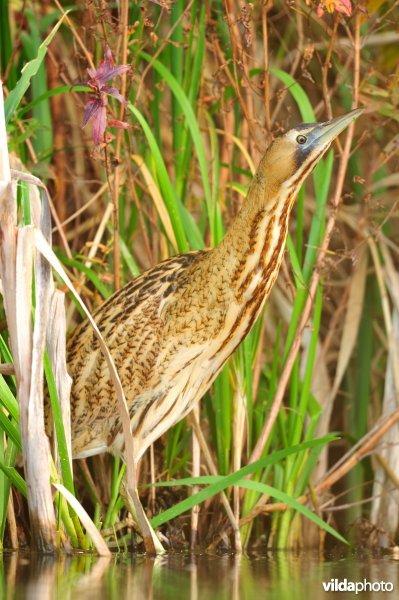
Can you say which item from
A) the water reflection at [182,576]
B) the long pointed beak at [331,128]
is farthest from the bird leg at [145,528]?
the long pointed beak at [331,128]

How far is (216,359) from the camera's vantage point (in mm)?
2834

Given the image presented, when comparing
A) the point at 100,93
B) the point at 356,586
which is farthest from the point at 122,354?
the point at 356,586

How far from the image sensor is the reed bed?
98.0 inches

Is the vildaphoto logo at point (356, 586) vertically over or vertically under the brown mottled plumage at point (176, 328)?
under

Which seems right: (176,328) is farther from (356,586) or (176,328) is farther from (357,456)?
(356,586)

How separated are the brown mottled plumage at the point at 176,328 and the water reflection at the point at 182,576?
0.38 meters

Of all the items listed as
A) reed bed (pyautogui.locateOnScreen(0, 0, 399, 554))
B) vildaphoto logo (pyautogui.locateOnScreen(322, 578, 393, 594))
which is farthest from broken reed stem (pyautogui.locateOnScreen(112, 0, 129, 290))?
vildaphoto logo (pyautogui.locateOnScreen(322, 578, 393, 594))

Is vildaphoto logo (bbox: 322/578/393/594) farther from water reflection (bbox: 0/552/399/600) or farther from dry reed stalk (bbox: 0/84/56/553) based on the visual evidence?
dry reed stalk (bbox: 0/84/56/553)

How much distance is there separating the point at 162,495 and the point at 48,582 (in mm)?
1046

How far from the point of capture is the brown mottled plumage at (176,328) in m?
2.75

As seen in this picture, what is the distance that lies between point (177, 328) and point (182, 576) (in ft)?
2.43

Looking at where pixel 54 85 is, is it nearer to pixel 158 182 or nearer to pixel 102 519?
pixel 158 182

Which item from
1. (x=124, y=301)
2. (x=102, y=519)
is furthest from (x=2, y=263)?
(x=102, y=519)

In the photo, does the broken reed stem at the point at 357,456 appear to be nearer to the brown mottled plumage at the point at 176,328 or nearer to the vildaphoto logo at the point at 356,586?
the brown mottled plumage at the point at 176,328
